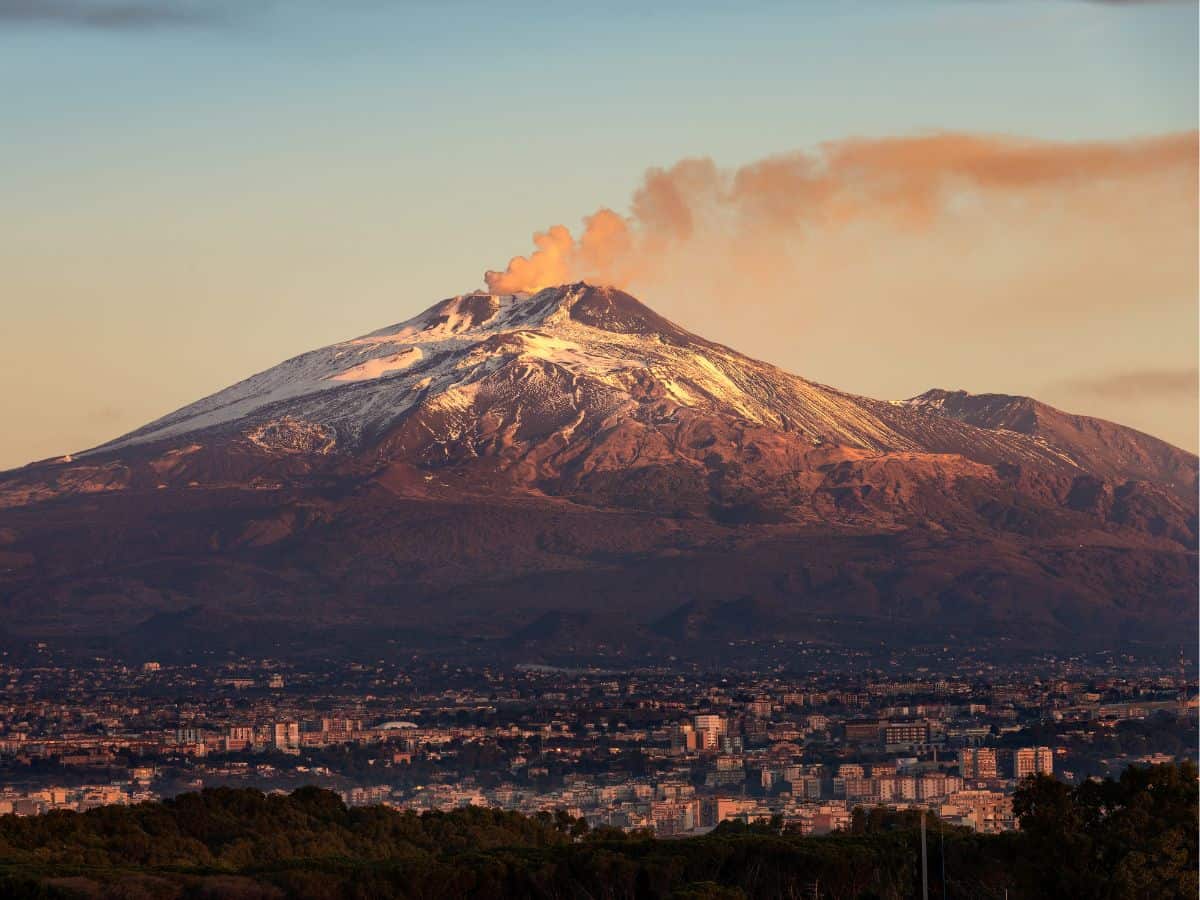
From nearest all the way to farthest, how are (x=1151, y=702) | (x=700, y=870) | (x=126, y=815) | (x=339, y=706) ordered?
1. (x=700, y=870)
2. (x=126, y=815)
3. (x=1151, y=702)
4. (x=339, y=706)

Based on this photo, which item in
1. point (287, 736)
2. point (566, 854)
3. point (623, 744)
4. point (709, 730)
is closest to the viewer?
point (566, 854)

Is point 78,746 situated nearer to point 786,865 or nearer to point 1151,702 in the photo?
point 1151,702

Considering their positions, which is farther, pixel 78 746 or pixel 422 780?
pixel 78 746

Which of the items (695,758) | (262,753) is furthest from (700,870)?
(262,753)

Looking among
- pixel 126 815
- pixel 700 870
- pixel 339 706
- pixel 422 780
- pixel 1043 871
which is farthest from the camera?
pixel 339 706

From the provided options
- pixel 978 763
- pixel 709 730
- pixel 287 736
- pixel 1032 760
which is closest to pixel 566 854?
pixel 978 763

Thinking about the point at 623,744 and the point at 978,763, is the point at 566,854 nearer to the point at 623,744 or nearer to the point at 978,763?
the point at 978,763

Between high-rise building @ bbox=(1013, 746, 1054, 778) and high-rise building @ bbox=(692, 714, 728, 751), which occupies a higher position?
high-rise building @ bbox=(692, 714, 728, 751)

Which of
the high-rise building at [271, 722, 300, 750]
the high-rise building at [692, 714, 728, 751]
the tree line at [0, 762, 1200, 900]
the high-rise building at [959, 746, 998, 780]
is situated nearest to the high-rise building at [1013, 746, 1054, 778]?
the high-rise building at [959, 746, 998, 780]

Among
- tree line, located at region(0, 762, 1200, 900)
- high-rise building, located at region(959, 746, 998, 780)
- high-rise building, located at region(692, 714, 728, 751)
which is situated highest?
high-rise building, located at region(692, 714, 728, 751)

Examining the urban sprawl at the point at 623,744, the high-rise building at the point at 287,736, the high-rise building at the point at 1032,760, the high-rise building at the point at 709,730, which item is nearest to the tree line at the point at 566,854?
the urban sprawl at the point at 623,744

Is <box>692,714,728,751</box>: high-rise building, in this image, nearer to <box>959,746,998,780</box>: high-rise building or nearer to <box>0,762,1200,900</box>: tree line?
<box>959,746,998,780</box>: high-rise building
